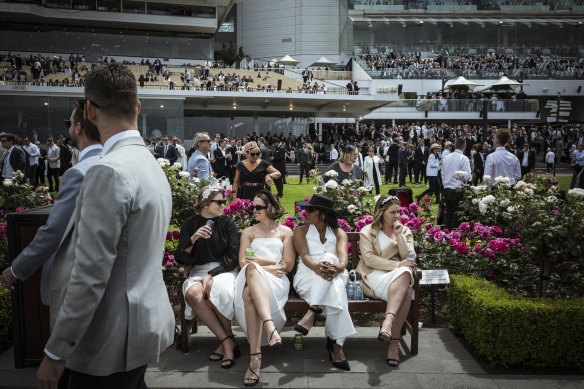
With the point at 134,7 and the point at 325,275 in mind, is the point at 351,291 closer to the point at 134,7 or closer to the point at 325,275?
the point at 325,275

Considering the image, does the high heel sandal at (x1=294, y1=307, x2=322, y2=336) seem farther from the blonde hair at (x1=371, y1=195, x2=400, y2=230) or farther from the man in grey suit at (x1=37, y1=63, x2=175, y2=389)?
the man in grey suit at (x1=37, y1=63, x2=175, y2=389)

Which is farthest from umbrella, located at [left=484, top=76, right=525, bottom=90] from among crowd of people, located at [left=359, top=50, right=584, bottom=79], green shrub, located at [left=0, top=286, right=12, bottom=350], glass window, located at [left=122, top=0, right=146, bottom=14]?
glass window, located at [left=122, top=0, right=146, bottom=14]

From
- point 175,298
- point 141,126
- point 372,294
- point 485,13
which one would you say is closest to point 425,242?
point 372,294

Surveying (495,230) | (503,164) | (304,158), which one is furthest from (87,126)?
(304,158)

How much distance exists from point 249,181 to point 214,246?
11.6 ft

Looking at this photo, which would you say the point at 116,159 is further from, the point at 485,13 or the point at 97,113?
the point at 485,13

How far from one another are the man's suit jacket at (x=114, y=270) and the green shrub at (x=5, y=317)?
285cm

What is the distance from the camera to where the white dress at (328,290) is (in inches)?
172

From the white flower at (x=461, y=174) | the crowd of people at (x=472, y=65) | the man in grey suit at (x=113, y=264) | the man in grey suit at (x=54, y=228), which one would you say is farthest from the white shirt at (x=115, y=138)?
the crowd of people at (x=472, y=65)

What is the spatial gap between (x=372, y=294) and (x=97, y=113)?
3459 mm

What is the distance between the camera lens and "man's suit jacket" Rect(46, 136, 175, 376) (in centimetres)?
179

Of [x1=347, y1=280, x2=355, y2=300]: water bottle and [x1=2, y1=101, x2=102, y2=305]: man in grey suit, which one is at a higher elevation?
[x1=2, y1=101, x2=102, y2=305]: man in grey suit

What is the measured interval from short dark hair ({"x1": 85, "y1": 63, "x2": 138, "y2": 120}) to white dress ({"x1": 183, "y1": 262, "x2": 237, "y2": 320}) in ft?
8.95

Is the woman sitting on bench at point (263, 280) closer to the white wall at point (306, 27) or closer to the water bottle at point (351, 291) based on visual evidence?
the water bottle at point (351, 291)
